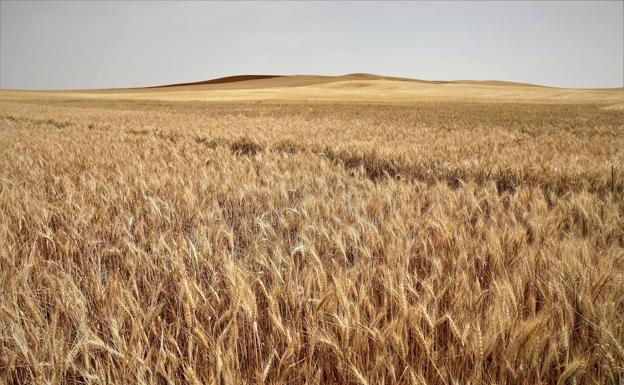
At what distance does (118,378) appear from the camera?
0.91 metres

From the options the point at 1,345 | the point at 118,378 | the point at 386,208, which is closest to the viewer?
the point at 118,378

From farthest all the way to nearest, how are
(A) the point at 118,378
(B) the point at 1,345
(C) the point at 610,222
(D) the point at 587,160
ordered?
(D) the point at 587,160
(C) the point at 610,222
(B) the point at 1,345
(A) the point at 118,378

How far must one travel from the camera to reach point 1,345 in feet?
3.40

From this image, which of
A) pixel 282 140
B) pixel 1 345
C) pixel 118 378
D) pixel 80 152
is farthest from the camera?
pixel 282 140

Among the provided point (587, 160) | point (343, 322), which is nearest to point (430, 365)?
point (343, 322)

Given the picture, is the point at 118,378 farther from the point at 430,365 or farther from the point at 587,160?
the point at 587,160

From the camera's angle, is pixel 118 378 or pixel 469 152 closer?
pixel 118 378

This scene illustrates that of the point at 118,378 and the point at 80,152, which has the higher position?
the point at 80,152

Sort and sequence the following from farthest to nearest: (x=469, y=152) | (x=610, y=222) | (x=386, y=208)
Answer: (x=469, y=152) < (x=386, y=208) < (x=610, y=222)

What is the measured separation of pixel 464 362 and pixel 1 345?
1297mm

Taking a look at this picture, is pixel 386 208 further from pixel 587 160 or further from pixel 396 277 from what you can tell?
pixel 587 160

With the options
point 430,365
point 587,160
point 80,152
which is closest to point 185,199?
point 430,365

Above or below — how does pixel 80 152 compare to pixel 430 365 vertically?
above

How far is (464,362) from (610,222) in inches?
69.0
